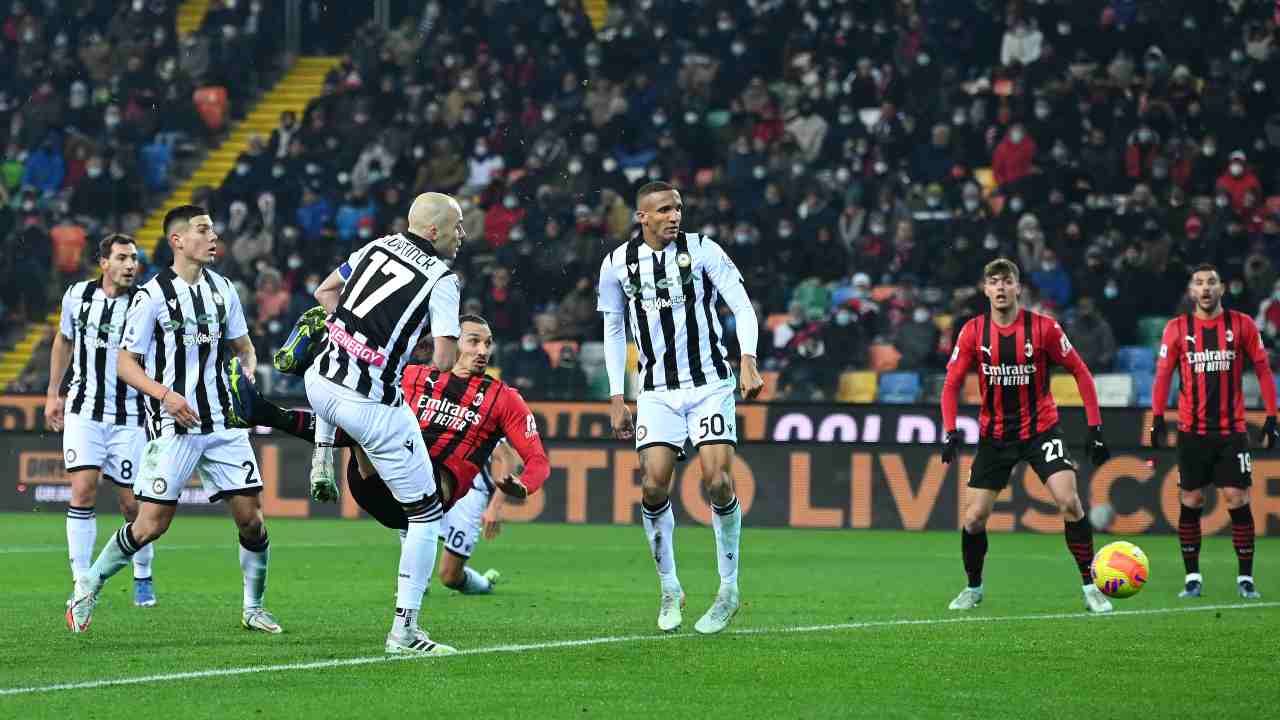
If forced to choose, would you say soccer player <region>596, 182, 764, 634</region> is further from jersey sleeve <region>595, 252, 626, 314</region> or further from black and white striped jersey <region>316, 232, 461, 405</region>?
black and white striped jersey <region>316, 232, 461, 405</region>

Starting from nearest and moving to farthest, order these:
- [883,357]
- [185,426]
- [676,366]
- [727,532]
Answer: [185,426]
[676,366]
[727,532]
[883,357]

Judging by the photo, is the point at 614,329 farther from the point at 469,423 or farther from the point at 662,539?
the point at 469,423

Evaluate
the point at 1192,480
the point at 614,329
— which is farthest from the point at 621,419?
the point at 1192,480

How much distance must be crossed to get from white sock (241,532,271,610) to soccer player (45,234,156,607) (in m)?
2.08

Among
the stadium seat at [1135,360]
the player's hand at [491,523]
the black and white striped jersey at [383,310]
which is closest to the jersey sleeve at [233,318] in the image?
the black and white striped jersey at [383,310]

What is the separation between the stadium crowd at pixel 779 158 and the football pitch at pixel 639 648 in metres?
7.71

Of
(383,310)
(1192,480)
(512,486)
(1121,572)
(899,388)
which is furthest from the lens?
(899,388)

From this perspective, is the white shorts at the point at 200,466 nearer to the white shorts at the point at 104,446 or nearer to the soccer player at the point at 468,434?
the soccer player at the point at 468,434

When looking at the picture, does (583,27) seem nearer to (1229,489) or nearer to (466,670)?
(1229,489)

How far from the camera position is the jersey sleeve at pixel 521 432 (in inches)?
467

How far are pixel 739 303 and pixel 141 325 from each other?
3.16m

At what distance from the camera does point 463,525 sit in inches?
504

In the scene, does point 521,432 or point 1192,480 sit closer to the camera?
point 521,432

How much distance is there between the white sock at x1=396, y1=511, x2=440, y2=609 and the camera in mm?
8711
